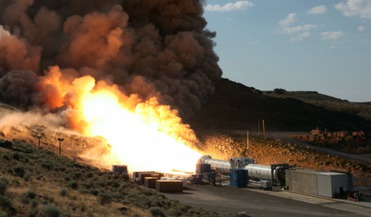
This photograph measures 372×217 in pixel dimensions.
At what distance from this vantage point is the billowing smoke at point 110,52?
6806 centimetres

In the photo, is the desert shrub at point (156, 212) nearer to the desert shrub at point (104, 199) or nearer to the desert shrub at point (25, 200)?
the desert shrub at point (104, 199)

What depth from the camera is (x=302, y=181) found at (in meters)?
41.4

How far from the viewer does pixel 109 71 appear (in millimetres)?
71438

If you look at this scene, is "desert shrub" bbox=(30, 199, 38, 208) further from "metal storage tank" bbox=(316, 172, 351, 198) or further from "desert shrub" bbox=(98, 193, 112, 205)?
"metal storage tank" bbox=(316, 172, 351, 198)

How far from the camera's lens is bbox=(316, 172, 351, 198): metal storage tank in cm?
3856

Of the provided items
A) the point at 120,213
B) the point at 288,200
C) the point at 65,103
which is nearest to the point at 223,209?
the point at 288,200

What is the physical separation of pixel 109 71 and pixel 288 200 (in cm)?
4221

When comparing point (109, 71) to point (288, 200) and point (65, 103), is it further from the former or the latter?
point (288, 200)

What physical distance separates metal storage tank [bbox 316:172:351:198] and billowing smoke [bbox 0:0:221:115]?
96.8 feet

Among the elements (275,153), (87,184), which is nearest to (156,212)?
(87,184)

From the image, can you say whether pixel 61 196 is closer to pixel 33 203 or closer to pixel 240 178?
pixel 33 203

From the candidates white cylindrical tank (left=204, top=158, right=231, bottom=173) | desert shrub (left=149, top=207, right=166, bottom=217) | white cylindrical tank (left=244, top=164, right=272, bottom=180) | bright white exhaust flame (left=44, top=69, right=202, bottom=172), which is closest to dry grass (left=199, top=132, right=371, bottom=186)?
bright white exhaust flame (left=44, top=69, right=202, bottom=172)

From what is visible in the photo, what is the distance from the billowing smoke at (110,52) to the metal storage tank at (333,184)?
29517mm

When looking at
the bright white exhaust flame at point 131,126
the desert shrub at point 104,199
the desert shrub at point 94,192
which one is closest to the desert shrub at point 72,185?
the desert shrub at point 94,192
